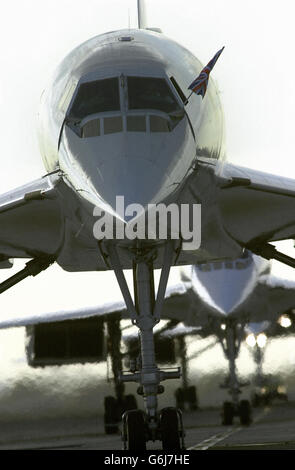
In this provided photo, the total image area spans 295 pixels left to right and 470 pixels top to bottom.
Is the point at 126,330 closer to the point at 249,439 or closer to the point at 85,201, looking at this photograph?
the point at 249,439

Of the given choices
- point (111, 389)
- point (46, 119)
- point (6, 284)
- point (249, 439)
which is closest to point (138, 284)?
point (46, 119)

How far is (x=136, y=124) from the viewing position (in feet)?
49.8

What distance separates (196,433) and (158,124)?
9.89m

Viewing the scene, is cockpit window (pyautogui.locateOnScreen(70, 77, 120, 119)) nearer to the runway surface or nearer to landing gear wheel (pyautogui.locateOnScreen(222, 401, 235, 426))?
the runway surface

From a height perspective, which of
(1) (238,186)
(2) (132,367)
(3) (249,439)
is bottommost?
(3) (249,439)

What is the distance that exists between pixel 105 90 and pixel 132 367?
338cm

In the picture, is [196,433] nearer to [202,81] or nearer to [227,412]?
[227,412]

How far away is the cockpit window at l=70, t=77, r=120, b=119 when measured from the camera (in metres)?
15.4

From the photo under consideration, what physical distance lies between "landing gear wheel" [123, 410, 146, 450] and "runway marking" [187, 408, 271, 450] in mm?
2863

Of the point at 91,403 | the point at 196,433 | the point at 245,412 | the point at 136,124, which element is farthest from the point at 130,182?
the point at 245,412

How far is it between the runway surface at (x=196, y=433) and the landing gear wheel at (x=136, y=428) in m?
2.62

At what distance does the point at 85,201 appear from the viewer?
611 inches

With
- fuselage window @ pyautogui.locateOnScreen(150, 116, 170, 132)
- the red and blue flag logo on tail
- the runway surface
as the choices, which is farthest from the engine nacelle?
fuselage window @ pyautogui.locateOnScreen(150, 116, 170, 132)
